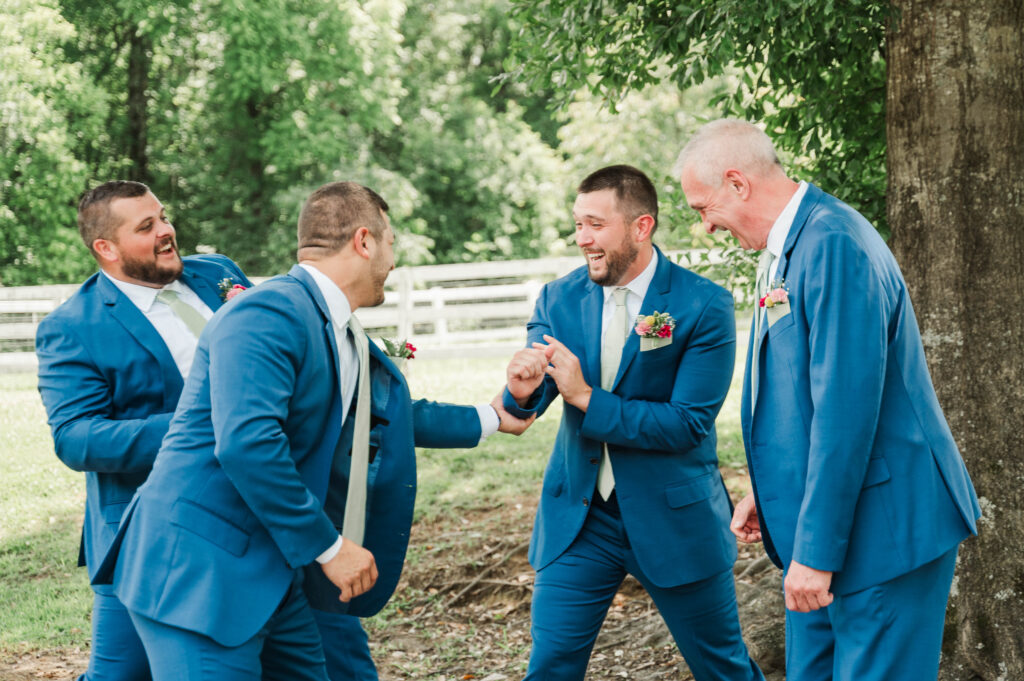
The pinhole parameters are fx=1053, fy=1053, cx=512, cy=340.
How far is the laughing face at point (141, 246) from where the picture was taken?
411cm

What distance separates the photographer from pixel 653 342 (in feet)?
12.8

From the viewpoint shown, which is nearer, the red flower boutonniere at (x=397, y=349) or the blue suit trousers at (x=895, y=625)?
the blue suit trousers at (x=895, y=625)

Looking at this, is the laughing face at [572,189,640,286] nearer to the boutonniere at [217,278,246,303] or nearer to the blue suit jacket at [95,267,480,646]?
the blue suit jacket at [95,267,480,646]

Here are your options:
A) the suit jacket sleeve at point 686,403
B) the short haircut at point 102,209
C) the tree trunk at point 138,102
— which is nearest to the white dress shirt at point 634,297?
the suit jacket sleeve at point 686,403

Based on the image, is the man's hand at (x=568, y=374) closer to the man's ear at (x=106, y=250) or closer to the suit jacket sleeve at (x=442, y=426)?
the suit jacket sleeve at (x=442, y=426)

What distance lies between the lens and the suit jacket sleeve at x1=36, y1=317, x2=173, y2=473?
3719 mm

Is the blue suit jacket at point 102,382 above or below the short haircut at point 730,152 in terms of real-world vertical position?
below

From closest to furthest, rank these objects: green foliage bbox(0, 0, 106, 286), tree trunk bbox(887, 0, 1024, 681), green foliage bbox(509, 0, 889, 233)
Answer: tree trunk bbox(887, 0, 1024, 681) → green foliage bbox(509, 0, 889, 233) → green foliage bbox(0, 0, 106, 286)

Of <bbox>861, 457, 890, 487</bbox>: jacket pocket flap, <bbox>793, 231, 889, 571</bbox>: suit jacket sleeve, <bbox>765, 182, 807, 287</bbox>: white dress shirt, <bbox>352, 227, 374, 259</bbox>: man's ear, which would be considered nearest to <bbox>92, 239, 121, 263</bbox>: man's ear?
<bbox>352, 227, 374, 259</bbox>: man's ear

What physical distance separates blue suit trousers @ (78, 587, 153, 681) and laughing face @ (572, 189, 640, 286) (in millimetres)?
2126

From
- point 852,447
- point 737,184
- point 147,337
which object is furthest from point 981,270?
point 147,337

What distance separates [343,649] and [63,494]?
683 centimetres

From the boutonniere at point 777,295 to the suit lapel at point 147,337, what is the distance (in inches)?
87.1

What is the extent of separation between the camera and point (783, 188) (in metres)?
3.18
